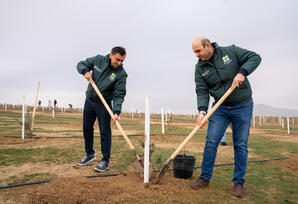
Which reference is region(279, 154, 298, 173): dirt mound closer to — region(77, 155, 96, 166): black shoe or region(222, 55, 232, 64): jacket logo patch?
region(222, 55, 232, 64): jacket logo patch

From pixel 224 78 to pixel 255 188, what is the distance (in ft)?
5.25

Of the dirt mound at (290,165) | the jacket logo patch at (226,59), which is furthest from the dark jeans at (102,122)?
the dirt mound at (290,165)

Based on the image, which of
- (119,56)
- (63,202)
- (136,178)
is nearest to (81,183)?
(63,202)

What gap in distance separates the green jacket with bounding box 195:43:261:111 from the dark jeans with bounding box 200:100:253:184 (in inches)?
4.5

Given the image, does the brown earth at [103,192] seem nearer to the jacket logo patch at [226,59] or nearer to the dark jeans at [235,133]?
the dark jeans at [235,133]

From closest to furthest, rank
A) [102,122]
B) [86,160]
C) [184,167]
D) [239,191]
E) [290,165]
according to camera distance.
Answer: [239,191], [184,167], [102,122], [86,160], [290,165]

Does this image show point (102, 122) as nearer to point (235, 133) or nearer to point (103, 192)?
point (103, 192)

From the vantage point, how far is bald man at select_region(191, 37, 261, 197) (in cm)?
283

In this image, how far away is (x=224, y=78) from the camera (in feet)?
9.53

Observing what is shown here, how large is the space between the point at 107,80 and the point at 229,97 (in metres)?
1.98

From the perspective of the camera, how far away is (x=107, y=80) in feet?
12.2

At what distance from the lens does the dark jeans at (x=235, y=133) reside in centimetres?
284

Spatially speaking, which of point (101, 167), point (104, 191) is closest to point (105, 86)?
point (101, 167)

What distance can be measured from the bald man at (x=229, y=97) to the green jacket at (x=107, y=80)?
1403mm
